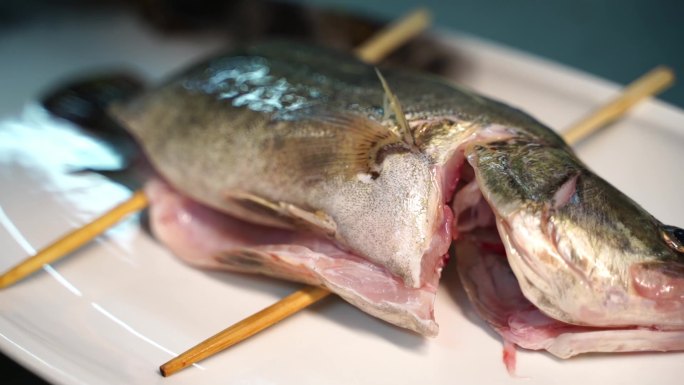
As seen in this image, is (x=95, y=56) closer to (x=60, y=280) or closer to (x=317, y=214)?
(x=60, y=280)

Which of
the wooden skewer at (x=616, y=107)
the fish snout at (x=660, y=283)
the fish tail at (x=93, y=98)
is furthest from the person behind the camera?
the fish tail at (x=93, y=98)

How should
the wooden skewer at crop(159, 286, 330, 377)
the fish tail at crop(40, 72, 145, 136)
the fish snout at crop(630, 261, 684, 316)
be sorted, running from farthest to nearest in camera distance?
the fish tail at crop(40, 72, 145, 136) < the wooden skewer at crop(159, 286, 330, 377) < the fish snout at crop(630, 261, 684, 316)

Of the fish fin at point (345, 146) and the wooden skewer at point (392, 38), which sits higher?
the wooden skewer at point (392, 38)

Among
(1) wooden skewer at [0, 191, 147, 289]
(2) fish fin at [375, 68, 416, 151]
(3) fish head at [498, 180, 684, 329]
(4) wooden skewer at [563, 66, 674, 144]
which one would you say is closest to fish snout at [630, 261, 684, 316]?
(3) fish head at [498, 180, 684, 329]

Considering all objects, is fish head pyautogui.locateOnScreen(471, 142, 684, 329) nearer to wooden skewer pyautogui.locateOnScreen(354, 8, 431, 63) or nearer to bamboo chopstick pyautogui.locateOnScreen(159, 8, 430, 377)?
bamboo chopstick pyautogui.locateOnScreen(159, 8, 430, 377)

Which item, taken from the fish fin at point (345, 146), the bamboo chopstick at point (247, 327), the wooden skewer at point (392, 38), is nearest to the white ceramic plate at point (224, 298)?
the bamboo chopstick at point (247, 327)

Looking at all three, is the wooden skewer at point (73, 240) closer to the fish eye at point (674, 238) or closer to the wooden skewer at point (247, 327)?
the wooden skewer at point (247, 327)

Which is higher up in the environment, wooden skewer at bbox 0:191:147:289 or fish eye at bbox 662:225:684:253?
fish eye at bbox 662:225:684:253
